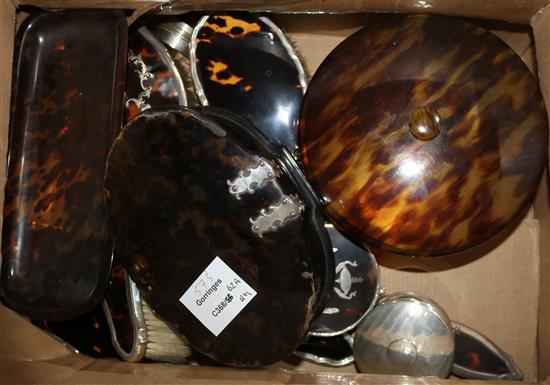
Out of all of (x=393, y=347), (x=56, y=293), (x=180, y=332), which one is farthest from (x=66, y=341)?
(x=393, y=347)

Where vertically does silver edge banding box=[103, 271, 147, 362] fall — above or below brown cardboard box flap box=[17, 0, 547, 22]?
below

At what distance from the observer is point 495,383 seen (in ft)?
3.06

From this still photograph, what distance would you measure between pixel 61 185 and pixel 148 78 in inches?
10.8

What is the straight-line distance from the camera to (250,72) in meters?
1.14

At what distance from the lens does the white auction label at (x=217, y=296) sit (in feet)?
3.06

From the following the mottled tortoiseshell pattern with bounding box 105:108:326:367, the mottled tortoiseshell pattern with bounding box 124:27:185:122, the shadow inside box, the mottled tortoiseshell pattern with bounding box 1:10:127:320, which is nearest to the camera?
the mottled tortoiseshell pattern with bounding box 105:108:326:367

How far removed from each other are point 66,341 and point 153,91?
531 millimetres

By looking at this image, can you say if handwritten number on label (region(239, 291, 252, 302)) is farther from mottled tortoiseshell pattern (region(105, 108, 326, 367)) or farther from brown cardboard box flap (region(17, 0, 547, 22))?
brown cardboard box flap (region(17, 0, 547, 22))

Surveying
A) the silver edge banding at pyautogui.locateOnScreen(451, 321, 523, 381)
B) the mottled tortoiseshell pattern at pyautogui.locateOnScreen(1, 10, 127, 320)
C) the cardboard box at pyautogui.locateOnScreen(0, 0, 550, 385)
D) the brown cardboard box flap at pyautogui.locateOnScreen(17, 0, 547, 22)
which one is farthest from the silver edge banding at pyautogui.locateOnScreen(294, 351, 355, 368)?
the brown cardboard box flap at pyautogui.locateOnScreen(17, 0, 547, 22)

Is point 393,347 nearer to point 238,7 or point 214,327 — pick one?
point 214,327

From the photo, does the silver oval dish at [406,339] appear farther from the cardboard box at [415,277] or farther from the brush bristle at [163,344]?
the brush bristle at [163,344]

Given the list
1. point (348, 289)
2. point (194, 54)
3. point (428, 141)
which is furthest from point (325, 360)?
point (194, 54)

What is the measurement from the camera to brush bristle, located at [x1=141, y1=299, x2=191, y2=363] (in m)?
1.14

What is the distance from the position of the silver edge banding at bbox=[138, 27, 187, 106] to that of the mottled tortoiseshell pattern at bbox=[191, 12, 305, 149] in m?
0.04
